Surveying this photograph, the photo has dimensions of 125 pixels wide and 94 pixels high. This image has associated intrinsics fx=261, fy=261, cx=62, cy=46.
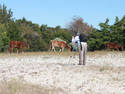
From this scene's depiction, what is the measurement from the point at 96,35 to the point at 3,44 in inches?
589

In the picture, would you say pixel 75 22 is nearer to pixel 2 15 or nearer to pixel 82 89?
pixel 2 15

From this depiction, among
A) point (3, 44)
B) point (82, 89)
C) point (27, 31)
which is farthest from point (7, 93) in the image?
point (27, 31)

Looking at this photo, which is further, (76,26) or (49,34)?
(76,26)

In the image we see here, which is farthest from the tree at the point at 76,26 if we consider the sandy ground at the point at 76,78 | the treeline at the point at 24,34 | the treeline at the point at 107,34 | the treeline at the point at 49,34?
the sandy ground at the point at 76,78


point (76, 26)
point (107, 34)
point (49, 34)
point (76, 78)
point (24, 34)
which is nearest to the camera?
point (76, 78)

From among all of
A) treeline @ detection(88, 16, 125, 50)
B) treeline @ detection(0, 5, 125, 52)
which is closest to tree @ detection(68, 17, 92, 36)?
treeline @ detection(0, 5, 125, 52)

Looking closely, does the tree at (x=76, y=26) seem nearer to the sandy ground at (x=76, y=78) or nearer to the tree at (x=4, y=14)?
the tree at (x=4, y=14)

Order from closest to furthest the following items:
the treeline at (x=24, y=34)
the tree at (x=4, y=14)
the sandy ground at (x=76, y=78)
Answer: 1. the sandy ground at (x=76, y=78)
2. the treeline at (x=24, y=34)
3. the tree at (x=4, y=14)

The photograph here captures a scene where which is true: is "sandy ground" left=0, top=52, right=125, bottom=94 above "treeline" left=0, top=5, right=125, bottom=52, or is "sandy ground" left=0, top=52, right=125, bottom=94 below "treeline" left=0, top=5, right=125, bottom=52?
below

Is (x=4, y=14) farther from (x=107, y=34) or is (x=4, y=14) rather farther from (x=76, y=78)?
(x=76, y=78)

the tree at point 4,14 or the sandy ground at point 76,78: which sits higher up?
the tree at point 4,14

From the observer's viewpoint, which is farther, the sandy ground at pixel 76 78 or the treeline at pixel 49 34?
the treeline at pixel 49 34

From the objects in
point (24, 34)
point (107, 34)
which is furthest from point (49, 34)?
point (107, 34)

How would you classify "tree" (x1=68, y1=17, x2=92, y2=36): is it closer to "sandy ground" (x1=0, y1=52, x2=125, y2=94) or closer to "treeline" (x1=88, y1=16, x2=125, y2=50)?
"treeline" (x1=88, y1=16, x2=125, y2=50)
